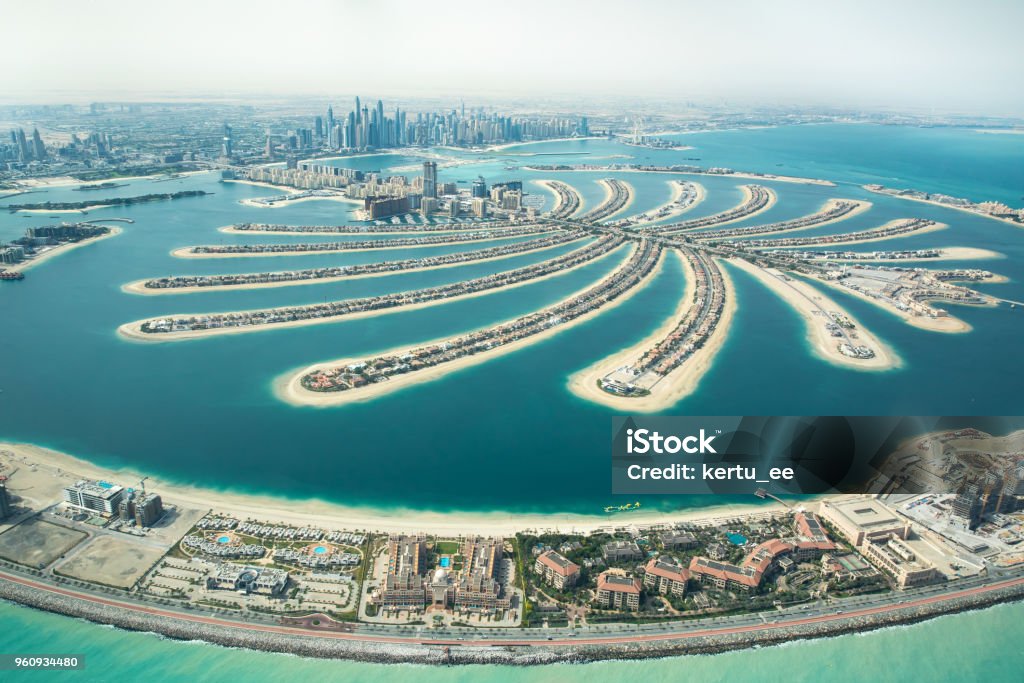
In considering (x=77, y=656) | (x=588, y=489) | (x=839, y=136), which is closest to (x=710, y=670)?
(x=588, y=489)

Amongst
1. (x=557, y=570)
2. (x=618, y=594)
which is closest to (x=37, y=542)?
(x=557, y=570)

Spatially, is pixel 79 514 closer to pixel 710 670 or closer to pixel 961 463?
pixel 710 670

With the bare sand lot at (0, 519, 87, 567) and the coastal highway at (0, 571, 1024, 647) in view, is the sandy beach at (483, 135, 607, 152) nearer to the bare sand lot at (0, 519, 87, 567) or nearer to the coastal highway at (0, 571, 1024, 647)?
the bare sand lot at (0, 519, 87, 567)

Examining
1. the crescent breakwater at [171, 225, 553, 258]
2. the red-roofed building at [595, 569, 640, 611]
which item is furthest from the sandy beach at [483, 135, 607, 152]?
the red-roofed building at [595, 569, 640, 611]

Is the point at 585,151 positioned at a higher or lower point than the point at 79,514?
higher

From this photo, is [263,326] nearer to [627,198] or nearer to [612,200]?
[612,200]

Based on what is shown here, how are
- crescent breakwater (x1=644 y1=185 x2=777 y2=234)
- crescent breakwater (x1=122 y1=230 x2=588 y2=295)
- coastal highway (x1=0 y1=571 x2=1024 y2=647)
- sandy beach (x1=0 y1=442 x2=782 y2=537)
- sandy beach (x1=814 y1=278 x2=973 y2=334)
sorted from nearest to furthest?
coastal highway (x1=0 y1=571 x2=1024 y2=647)
sandy beach (x1=0 y1=442 x2=782 y2=537)
sandy beach (x1=814 y1=278 x2=973 y2=334)
crescent breakwater (x1=122 y1=230 x2=588 y2=295)
crescent breakwater (x1=644 y1=185 x2=777 y2=234)
